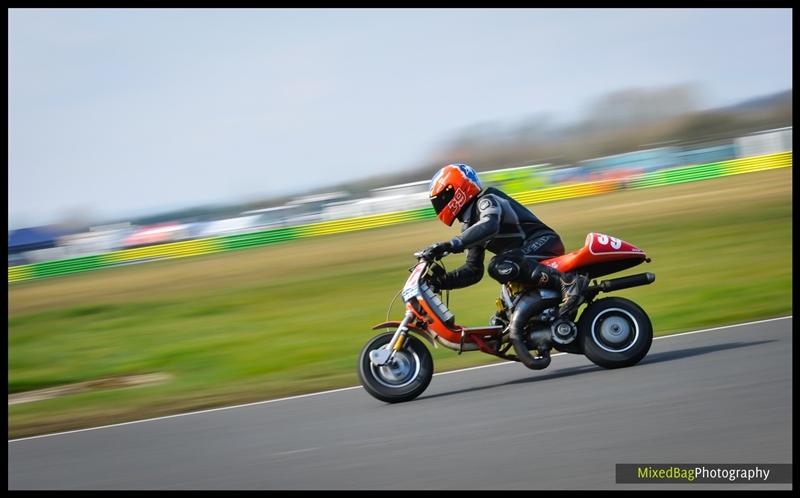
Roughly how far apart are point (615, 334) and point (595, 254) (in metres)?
0.66

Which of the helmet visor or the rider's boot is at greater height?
the helmet visor

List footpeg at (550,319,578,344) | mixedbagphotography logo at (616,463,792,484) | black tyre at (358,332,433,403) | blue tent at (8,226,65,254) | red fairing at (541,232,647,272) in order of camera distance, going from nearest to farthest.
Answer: mixedbagphotography logo at (616,463,792,484) → black tyre at (358,332,433,403) → footpeg at (550,319,578,344) → red fairing at (541,232,647,272) → blue tent at (8,226,65,254)

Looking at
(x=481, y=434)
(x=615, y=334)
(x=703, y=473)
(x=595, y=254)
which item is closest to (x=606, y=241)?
(x=595, y=254)

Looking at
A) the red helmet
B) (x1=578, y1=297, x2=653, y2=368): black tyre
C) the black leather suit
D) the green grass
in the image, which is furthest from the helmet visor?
the green grass

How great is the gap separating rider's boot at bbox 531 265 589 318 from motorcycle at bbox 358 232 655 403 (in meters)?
0.05

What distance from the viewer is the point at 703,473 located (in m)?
4.65

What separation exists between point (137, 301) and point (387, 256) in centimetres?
621

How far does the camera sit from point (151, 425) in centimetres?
800

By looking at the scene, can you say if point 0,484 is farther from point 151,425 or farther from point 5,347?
point 5,347

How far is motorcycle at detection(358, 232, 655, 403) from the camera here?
7512mm

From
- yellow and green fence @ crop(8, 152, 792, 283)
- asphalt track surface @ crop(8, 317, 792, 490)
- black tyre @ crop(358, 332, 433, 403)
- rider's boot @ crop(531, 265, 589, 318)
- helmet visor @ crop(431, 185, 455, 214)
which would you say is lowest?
asphalt track surface @ crop(8, 317, 792, 490)

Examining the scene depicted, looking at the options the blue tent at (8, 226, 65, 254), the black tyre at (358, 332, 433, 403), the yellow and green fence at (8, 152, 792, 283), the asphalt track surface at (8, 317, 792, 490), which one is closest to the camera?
the asphalt track surface at (8, 317, 792, 490)

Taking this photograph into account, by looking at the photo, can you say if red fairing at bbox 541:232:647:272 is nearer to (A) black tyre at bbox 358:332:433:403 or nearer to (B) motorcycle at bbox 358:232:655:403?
(B) motorcycle at bbox 358:232:655:403

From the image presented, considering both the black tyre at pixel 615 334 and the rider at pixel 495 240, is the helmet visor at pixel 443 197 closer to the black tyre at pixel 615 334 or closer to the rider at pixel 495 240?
the rider at pixel 495 240
